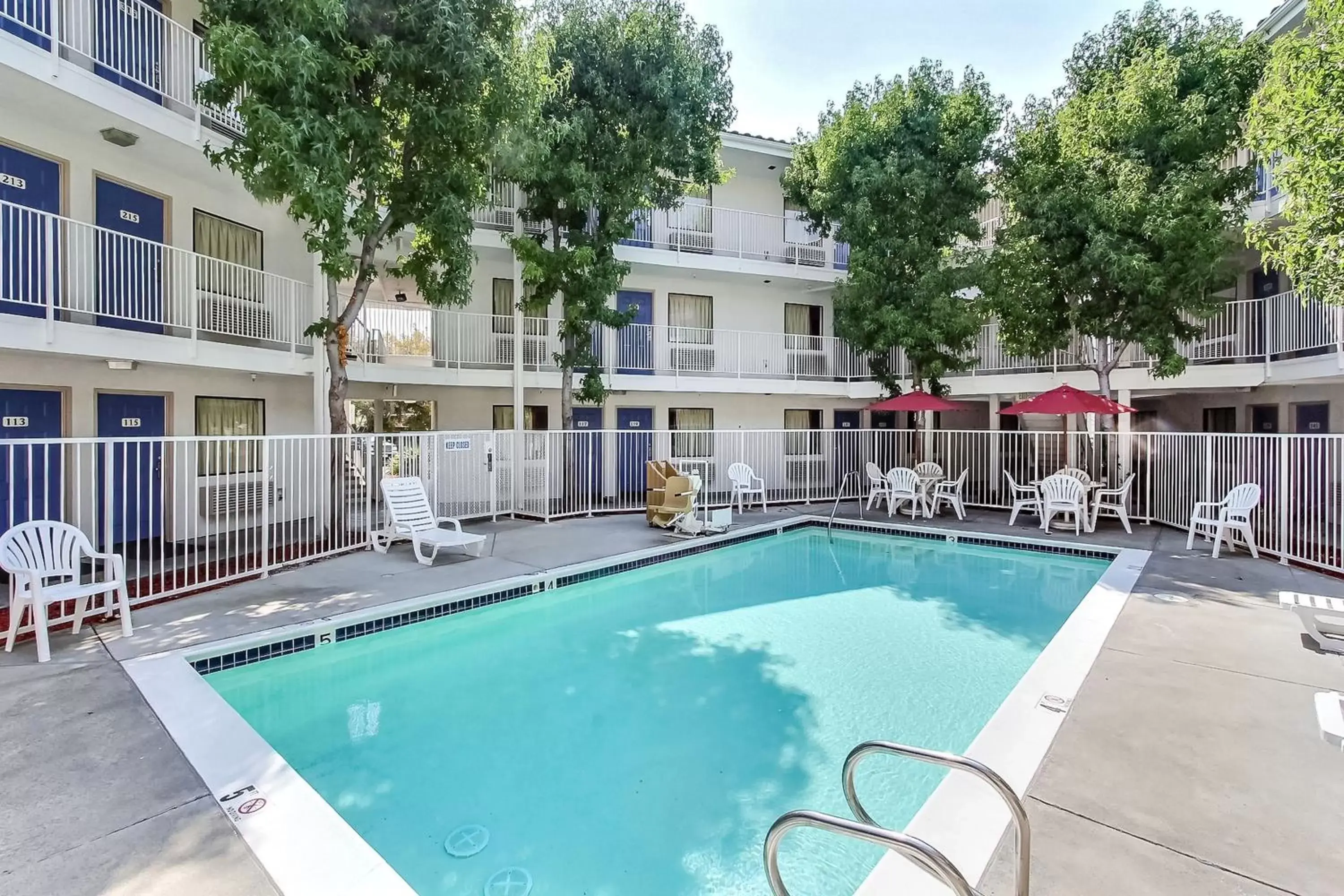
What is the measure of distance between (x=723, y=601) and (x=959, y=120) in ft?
39.2

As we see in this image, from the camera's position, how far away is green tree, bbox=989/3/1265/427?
34.7ft

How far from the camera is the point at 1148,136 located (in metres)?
10.9

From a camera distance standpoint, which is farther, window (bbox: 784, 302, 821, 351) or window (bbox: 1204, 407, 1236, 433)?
window (bbox: 784, 302, 821, 351)

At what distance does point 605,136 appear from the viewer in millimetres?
12883

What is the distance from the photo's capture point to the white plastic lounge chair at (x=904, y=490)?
1315 cm

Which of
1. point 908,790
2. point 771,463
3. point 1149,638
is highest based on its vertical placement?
point 771,463

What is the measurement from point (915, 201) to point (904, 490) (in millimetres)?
6234

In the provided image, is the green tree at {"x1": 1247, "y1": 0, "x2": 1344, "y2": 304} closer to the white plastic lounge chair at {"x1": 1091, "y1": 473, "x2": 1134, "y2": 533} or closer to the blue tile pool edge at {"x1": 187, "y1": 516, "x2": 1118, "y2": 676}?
the blue tile pool edge at {"x1": 187, "y1": 516, "x2": 1118, "y2": 676}

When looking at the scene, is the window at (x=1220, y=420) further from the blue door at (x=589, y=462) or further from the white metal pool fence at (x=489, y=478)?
the blue door at (x=589, y=462)

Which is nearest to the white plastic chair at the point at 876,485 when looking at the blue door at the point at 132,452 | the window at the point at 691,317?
the window at the point at 691,317

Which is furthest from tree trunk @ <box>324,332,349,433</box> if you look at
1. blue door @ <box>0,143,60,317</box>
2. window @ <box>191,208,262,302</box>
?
blue door @ <box>0,143,60,317</box>

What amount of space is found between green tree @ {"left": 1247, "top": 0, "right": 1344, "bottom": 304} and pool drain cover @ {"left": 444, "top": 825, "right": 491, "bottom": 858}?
8.09 meters

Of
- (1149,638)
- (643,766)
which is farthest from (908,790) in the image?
(1149,638)

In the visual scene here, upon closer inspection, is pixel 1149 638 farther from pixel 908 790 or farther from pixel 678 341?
pixel 678 341
